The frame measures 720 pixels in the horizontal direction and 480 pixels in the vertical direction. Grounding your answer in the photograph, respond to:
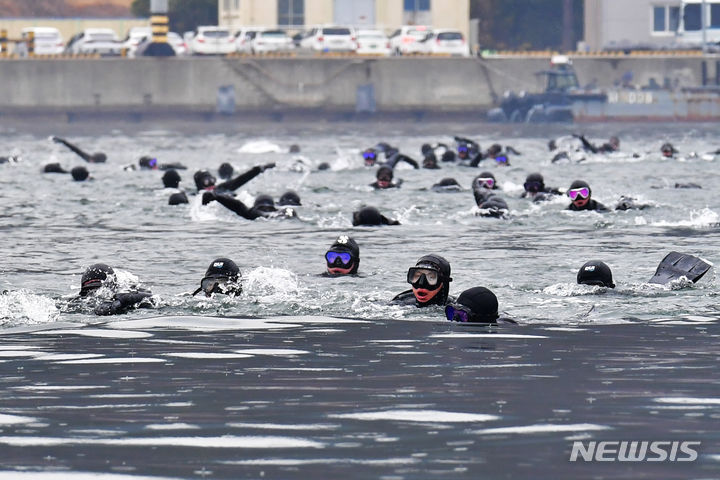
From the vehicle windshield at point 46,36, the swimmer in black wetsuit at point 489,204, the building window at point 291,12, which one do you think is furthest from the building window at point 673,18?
the swimmer in black wetsuit at point 489,204

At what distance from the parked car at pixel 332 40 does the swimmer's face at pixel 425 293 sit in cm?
6740

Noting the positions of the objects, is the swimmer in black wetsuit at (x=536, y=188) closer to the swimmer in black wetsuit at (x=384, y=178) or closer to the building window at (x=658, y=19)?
the swimmer in black wetsuit at (x=384, y=178)

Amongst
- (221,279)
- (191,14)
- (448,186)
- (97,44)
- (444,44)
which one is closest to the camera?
(221,279)

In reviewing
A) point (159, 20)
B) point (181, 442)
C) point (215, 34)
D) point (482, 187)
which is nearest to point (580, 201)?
point (482, 187)

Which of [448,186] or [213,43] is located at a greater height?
[213,43]

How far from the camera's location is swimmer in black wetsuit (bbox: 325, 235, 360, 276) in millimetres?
21109

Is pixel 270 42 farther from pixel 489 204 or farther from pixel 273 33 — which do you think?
pixel 489 204

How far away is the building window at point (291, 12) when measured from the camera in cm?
9100

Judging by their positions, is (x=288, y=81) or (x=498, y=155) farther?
(x=288, y=81)

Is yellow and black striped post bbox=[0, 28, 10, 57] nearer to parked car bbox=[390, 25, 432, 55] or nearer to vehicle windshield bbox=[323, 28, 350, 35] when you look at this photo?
vehicle windshield bbox=[323, 28, 350, 35]

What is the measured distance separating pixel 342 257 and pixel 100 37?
70016mm

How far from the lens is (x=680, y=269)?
20.3 meters

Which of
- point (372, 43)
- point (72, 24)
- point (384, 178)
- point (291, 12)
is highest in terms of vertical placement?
point (72, 24)

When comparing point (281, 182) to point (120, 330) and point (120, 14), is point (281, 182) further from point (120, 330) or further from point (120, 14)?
point (120, 14)
